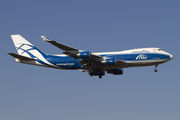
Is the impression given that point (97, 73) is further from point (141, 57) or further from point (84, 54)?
point (141, 57)

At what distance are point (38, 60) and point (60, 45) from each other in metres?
10.9

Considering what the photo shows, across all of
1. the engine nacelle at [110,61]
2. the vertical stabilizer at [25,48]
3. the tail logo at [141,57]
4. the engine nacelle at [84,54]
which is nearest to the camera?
the engine nacelle at [84,54]

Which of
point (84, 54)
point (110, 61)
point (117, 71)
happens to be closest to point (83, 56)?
point (84, 54)

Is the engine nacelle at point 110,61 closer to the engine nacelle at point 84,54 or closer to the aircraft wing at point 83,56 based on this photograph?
the aircraft wing at point 83,56

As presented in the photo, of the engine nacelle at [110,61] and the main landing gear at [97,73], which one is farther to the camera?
the main landing gear at [97,73]

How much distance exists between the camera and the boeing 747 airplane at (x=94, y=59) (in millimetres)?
48412

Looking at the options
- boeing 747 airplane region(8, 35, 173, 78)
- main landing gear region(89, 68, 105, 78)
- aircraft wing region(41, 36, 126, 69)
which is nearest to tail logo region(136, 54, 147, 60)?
boeing 747 airplane region(8, 35, 173, 78)

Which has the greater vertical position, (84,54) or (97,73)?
(84,54)

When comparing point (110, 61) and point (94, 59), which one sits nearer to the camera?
point (110, 61)

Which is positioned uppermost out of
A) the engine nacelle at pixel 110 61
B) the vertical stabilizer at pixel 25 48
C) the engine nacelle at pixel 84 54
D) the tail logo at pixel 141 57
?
the vertical stabilizer at pixel 25 48

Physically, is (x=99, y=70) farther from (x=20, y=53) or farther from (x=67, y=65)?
(x=20, y=53)

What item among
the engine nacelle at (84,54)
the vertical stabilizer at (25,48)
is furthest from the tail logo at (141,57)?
the vertical stabilizer at (25,48)

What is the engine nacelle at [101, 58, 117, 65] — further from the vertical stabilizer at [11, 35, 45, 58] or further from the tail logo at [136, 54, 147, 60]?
the vertical stabilizer at [11, 35, 45, 58]

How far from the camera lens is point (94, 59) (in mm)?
49469
